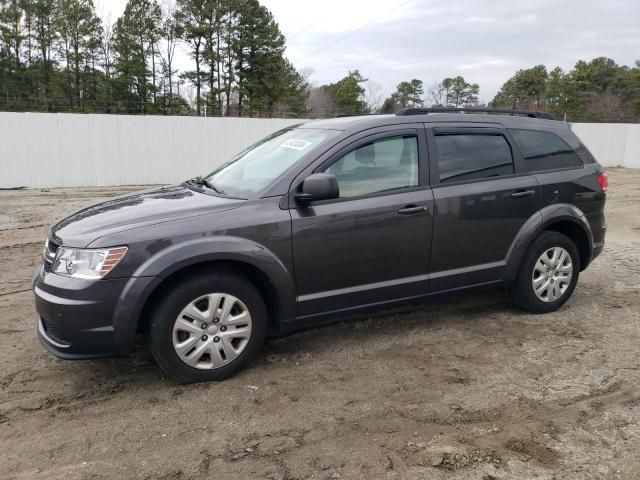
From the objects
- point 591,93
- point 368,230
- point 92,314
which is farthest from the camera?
point 591,93

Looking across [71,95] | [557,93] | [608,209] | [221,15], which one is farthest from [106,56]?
[557,93]

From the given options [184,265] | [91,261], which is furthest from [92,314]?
[184,265]

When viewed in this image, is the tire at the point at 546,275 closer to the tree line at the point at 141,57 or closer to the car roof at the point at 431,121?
the car roof at the point at 431,121

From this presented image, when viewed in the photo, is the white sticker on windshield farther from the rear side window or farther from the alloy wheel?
the rear side window

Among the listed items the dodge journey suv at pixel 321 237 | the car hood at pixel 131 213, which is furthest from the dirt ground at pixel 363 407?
the car hood at pixel 131 213

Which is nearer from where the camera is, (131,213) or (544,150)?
(131,213)

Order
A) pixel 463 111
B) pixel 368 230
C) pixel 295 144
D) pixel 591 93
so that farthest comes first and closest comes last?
pixel 591 93 → pixel 463 111 → pixel 295 144 → pixel 368 230

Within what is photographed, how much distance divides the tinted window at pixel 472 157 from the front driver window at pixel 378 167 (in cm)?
28

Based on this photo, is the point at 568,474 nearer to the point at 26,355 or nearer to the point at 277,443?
the point at 277,443

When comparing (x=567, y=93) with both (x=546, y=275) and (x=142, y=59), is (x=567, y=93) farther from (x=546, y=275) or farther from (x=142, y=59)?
(x=546, y=275)

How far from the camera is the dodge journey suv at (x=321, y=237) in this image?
11.2 feet

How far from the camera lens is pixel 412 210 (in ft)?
13.8

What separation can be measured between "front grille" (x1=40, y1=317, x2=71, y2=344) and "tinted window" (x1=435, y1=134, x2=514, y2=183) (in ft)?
9.92

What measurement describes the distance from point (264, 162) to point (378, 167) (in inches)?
36.8
